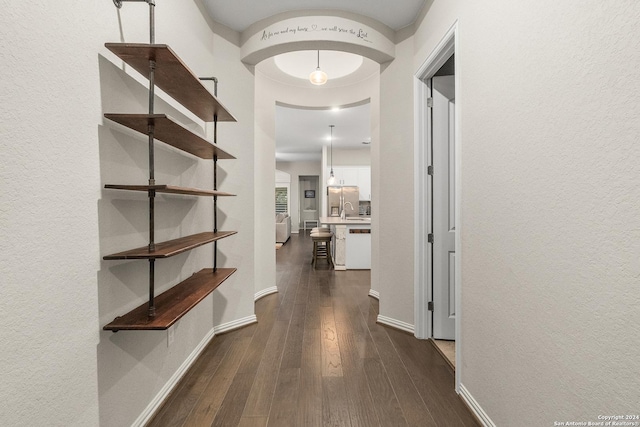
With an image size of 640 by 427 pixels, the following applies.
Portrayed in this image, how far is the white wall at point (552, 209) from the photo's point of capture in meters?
0.83

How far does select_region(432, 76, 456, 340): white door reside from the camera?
2.42m

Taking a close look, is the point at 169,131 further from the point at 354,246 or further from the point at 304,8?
the point at 354,246

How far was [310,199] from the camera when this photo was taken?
39.6ft

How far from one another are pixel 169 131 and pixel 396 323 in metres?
2.40

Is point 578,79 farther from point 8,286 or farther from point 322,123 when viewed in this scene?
point 322,123

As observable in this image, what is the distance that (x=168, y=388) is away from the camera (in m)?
1.77

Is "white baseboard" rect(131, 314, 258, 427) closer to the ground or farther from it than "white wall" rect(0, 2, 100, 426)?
closer to the ground

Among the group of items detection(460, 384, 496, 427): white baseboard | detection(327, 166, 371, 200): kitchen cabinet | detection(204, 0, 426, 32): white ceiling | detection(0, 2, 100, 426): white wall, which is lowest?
detection(460, 384, 496, 427): white baseboard

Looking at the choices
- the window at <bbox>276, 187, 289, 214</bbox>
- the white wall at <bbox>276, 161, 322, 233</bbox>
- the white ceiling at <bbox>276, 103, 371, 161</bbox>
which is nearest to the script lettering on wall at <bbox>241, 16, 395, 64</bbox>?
the white ceiling at <bbox>276, 103, 371, 161</bbox>

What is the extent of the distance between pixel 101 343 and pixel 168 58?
1.27 m

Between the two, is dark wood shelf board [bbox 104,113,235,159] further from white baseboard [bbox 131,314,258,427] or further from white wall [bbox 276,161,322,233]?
white wall [bbox 276,161,322,233]

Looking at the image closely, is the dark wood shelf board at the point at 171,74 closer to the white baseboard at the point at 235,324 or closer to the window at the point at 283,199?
the white baseboard at the point at 235,324

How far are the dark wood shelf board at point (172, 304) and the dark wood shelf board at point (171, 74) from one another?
1165mm

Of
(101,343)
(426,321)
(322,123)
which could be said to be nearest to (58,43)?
(101,343)
